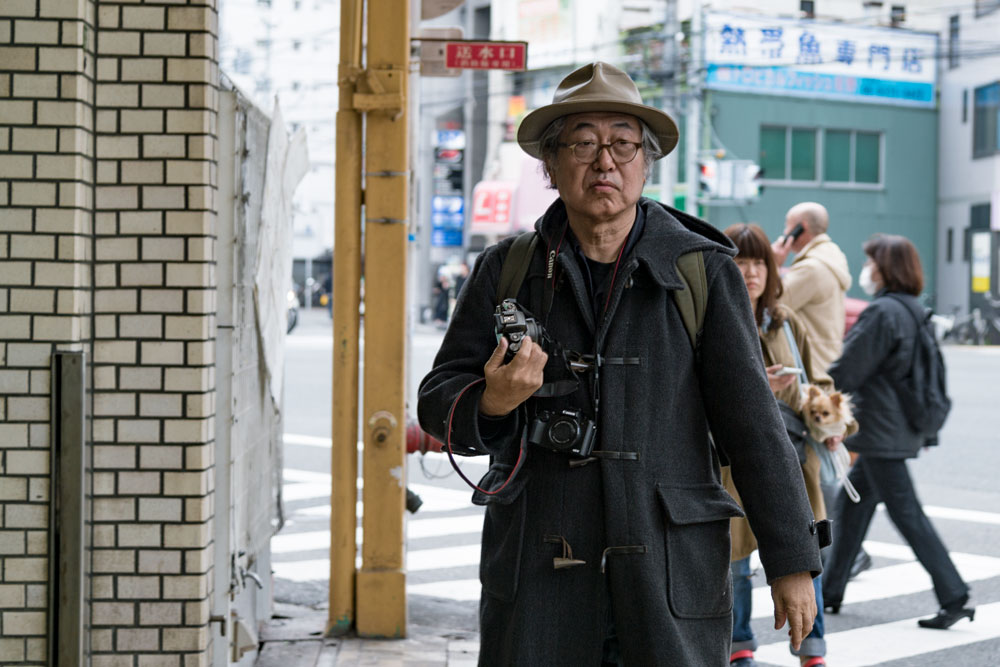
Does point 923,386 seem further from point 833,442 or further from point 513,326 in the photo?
point 513,326

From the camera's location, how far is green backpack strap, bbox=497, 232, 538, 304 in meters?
2.98

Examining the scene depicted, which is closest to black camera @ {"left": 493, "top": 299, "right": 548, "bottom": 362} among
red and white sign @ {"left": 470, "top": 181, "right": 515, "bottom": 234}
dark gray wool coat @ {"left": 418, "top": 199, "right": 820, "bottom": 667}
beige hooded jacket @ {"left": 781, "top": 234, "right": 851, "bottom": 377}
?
dark gray wool coat @ {"left": 418, "top": 199, "right": 820, "bottom": 667}

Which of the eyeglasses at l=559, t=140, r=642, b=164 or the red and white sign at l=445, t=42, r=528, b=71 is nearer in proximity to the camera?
the eyeglasses at l=559, t=140, r=642, b=164

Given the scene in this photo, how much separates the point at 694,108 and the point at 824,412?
25040 mm

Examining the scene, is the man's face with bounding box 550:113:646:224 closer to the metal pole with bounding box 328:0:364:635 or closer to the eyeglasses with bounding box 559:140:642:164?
the eyeglasses with bounding box 559:140:642:164

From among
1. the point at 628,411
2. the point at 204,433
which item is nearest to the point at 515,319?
the point at 628,411

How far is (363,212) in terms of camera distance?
557 cm

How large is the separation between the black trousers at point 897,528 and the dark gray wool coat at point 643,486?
396cm

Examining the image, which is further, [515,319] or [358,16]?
[358,16]

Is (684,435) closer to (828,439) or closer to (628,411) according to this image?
(628,411)

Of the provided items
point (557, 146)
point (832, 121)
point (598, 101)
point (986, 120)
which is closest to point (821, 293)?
point (557, 146)

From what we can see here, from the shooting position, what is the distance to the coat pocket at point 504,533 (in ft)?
9.32

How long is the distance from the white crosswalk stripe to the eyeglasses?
3565mm

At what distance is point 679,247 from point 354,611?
130 inches
